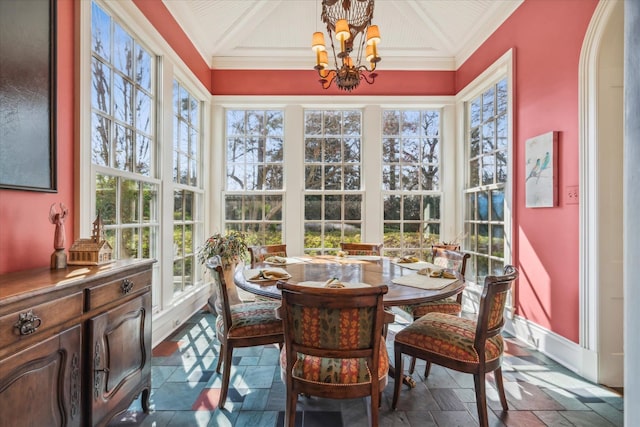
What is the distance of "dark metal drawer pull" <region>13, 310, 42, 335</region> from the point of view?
105 centimetres

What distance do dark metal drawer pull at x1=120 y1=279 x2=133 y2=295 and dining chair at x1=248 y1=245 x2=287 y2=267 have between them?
1219 mm

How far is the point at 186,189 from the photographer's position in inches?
144

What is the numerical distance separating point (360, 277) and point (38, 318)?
1.60 m

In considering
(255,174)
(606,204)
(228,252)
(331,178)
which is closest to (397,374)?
(606,204)

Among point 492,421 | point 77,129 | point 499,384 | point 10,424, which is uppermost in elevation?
point 77,129

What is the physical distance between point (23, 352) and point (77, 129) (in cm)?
138

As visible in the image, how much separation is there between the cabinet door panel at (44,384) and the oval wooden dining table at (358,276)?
83cm

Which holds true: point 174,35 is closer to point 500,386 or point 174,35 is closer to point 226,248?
point 226,248

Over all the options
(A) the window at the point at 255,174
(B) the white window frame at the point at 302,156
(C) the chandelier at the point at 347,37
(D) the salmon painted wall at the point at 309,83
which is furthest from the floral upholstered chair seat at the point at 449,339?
(D) the salmon painted wall at the point at 309,83

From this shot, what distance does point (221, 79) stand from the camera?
14.2ft

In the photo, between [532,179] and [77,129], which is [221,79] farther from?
[532,179]

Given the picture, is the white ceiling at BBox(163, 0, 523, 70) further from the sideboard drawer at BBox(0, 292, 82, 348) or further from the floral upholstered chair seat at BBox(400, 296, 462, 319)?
the sideboard drawer at BBox(0, 292, 82, 348)

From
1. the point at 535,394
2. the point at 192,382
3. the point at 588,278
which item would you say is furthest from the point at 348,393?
the point at 588,278

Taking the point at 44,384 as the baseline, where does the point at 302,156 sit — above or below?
above
